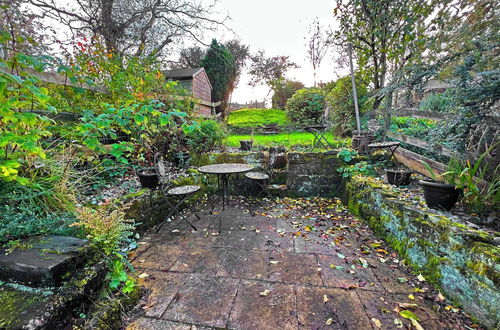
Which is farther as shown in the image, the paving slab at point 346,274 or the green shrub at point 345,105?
the green shrub at point 345,105

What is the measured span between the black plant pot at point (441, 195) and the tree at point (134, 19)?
7926 mm

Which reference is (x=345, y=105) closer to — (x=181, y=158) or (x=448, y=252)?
(x=181, y=158)

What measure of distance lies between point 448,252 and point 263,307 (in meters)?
1.53

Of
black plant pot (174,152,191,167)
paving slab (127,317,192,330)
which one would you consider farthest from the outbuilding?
paving slab (127,317,192,330)

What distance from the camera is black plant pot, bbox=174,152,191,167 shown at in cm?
417

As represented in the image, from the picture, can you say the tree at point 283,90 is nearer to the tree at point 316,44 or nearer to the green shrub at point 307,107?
the tree at point 316,44

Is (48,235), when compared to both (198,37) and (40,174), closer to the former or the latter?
(40,174)

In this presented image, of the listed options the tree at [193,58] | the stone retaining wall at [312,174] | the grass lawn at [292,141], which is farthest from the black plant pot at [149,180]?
the tree at [193,58]

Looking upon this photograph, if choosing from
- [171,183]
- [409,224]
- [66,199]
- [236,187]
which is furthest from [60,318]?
[236,187]

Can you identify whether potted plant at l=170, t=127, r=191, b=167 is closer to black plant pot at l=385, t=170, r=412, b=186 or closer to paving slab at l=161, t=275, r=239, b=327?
paving slab at l=161, t=275, r=239, b=327

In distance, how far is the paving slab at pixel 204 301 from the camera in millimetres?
1511

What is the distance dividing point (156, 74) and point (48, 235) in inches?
143

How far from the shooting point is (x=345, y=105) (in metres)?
5.97

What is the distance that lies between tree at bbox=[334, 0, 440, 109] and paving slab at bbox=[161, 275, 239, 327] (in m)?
3.29
